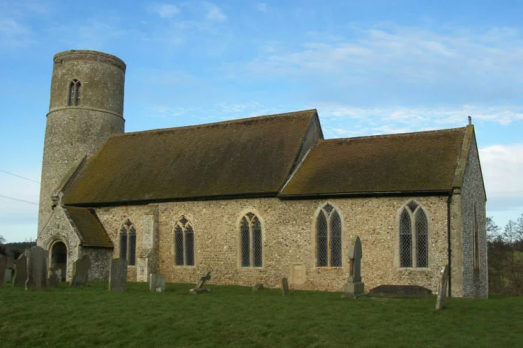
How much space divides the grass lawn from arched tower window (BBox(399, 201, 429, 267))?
4.32 m

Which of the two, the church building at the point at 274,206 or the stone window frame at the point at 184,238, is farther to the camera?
the stone window frame at the point at 184,238

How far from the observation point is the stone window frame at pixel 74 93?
3309cm

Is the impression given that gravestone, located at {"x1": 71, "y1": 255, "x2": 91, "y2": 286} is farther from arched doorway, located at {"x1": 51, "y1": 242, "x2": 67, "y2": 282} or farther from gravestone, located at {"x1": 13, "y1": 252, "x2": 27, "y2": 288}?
arched doorway, located at {"x1": 51, "y1": 242, "x2": 67, "y2": 282}

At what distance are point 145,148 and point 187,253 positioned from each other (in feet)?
26.6

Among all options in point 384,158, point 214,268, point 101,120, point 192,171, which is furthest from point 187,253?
point 101,120

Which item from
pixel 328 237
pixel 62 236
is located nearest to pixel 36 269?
pixel 62 236

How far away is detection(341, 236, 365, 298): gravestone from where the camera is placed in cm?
1781

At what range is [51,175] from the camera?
3216cm

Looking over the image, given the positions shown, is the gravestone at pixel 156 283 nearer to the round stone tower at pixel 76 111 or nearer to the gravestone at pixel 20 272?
the gravestone at pixel 20 272

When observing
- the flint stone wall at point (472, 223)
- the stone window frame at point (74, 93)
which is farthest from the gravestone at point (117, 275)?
the stone window frame at point (74, 93)

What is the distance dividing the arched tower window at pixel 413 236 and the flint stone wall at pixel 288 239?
0.22m

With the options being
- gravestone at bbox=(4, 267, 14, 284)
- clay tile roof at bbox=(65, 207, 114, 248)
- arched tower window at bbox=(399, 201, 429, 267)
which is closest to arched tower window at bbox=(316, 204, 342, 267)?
arched tower window at bbox=(399, 201, 429, 267)

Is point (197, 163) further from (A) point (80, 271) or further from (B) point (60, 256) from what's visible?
(A) point (80, 271)

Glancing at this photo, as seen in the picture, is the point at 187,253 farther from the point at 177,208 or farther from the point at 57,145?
the point at 57,145
